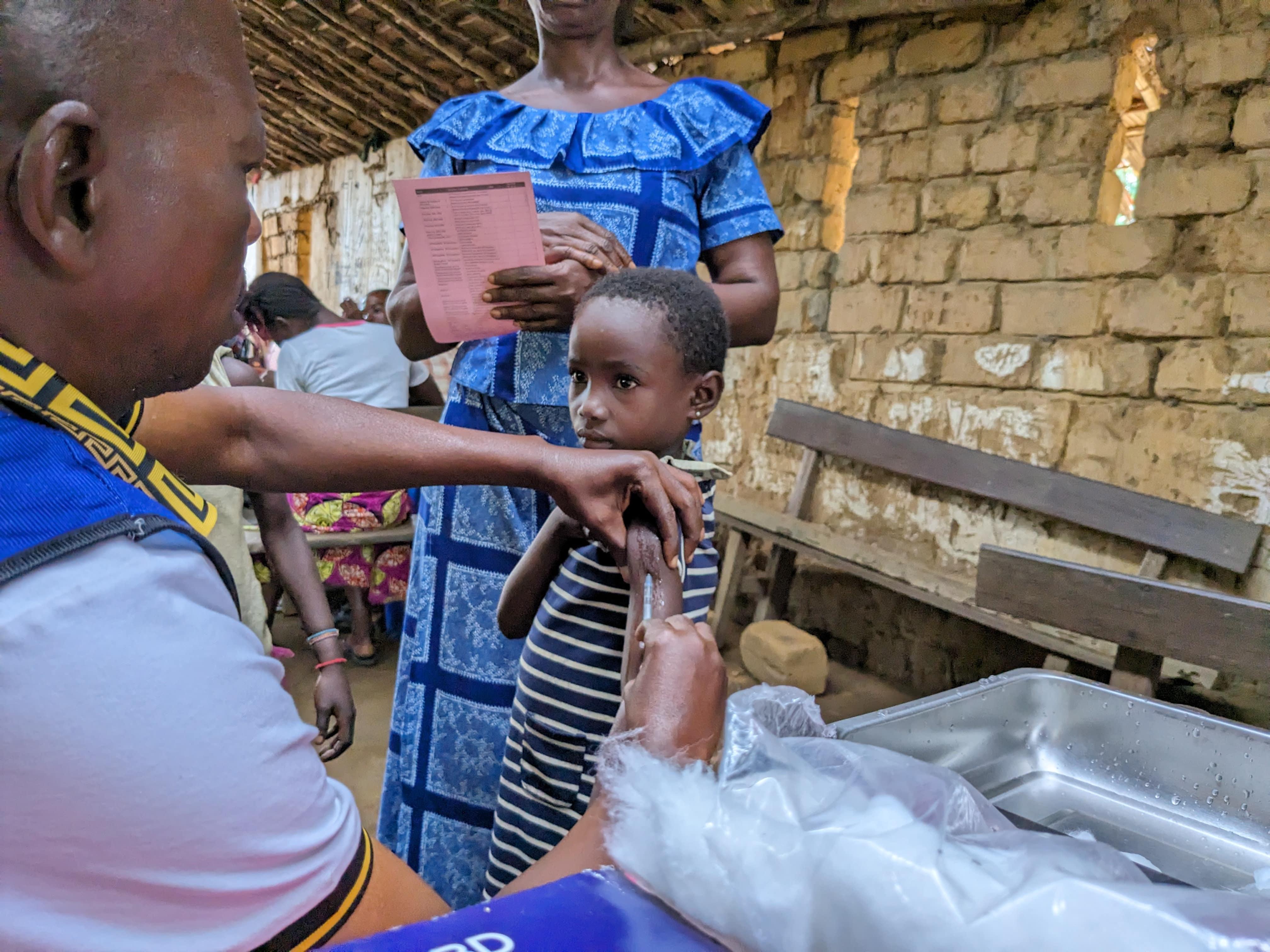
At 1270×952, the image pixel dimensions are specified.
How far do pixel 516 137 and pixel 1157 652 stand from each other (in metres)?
1.75

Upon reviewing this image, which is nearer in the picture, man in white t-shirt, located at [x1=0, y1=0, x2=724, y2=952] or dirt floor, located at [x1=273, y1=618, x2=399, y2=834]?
man in white t-shirt, located at [x1=0, y1=0, x2=724, y2=952]

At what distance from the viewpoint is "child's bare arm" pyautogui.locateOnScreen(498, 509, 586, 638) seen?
4.18 feet

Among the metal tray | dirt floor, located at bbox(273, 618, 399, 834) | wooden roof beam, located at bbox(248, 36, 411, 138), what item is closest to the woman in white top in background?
dirt floor, located at bbox(273, 618, 399, 834)

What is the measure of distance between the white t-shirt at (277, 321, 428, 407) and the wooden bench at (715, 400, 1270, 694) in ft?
6.09

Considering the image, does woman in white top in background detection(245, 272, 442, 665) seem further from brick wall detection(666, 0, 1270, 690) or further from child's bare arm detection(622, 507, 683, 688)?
child's bare arm detection(622, 507, 683, 688)

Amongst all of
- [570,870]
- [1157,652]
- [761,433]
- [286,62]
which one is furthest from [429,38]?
[570,870]

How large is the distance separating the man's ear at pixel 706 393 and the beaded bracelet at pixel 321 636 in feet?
3.05

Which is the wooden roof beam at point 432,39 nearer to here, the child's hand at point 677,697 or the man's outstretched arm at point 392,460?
the man's outstretched arm at point 392,460

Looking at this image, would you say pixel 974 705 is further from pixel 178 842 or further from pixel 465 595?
pixel 178 842

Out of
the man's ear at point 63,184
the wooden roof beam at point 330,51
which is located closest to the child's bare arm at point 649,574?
the man's ear at point 63,184

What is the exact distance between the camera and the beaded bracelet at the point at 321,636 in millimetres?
1746

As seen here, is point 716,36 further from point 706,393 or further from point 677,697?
point 677,697

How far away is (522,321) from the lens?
1415 millimetres

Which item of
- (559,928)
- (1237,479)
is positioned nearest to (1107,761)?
(559,928)
